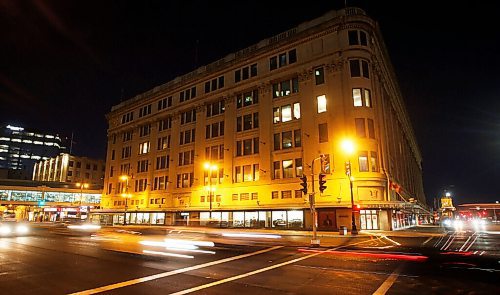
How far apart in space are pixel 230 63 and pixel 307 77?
606 inches

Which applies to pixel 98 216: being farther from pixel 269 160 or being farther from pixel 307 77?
pixel 307 77

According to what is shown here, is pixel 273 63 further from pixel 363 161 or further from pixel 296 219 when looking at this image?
pixel 296 219

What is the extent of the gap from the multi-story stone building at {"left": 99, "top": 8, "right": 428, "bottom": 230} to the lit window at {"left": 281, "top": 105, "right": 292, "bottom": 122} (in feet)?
0.52

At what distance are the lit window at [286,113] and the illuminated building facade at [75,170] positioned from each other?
92.2 metres

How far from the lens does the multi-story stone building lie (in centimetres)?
3891

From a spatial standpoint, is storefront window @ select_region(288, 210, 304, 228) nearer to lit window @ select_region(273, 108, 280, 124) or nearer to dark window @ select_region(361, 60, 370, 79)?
lit window @ select_region(273, 108, 280, 124)

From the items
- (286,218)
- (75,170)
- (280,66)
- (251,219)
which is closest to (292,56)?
(280,66)

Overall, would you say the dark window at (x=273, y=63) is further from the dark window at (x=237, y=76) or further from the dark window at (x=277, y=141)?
the dark window at (x=277, y=141)

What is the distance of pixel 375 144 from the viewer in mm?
38969

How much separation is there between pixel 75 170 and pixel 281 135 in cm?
9816

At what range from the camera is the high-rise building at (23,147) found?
175625 millimetres

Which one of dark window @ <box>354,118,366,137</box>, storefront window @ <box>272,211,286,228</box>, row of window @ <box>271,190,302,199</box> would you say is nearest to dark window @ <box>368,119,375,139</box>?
dark window @ <box>354,118,366,137</box>

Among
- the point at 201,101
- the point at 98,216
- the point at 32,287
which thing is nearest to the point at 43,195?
the point at 98,216

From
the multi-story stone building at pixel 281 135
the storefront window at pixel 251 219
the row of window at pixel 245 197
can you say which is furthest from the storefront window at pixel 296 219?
the row of window at pixel 245 197
